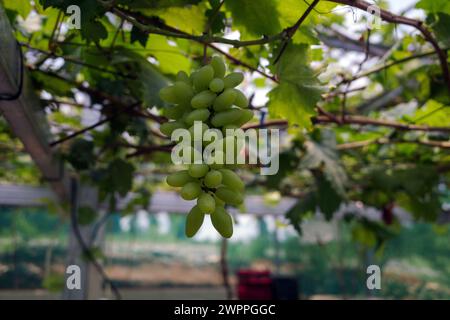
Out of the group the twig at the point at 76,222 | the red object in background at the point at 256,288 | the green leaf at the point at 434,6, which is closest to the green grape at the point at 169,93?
the green leaf at the point at 434,6

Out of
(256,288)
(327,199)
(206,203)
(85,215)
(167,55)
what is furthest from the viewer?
(256,288)

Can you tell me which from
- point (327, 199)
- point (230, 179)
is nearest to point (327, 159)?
point (327, 199)

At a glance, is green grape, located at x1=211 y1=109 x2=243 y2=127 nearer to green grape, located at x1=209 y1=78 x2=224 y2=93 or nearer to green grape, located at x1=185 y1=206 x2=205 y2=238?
green grape, located at x1=209 y1=78 x2=224 y2=93

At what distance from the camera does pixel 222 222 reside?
644 millimetres

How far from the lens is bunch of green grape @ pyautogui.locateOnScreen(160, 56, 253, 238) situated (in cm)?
64

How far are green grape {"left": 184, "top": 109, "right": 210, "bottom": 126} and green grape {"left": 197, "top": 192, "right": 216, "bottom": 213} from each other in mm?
124

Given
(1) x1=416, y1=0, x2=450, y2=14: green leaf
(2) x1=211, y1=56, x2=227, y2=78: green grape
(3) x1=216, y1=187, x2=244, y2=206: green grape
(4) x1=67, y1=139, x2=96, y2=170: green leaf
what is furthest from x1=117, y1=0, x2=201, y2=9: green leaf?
(4) x1=67, y1=139, x2=96, y2=170: green leaf

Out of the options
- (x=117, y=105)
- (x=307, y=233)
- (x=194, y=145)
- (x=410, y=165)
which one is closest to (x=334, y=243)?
(x=307, y=233)

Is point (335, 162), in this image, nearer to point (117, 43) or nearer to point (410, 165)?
point (410, 165)

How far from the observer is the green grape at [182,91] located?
0.73 metres

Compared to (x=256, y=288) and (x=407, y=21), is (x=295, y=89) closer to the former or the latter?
(x=407, y=21)

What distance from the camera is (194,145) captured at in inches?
27.1

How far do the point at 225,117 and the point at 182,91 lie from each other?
0.29ft
